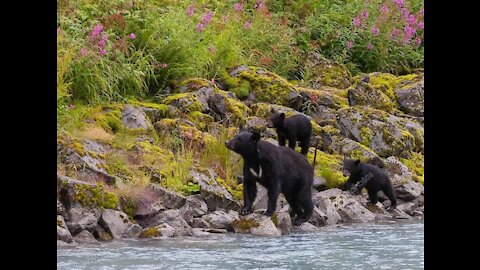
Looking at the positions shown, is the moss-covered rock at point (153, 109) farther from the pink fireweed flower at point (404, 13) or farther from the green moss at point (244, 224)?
the pink fireweed flower at point (404, 13)

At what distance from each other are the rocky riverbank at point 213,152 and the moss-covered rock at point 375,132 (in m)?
0.02

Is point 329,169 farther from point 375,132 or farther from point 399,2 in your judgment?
point 399,2

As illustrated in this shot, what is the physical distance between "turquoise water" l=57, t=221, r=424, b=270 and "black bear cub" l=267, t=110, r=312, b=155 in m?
2.39

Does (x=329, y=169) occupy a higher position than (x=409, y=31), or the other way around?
(x=409, y=31)

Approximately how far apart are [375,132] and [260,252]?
5.37m

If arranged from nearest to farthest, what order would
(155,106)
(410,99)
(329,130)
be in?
(155,106), (329,130), (410,99)

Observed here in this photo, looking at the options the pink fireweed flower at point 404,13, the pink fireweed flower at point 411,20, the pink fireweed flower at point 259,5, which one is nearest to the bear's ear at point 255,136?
the pink fireweed flower at point 259,5

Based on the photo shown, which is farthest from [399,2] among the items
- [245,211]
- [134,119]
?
[245,211]

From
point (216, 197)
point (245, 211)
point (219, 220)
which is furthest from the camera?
point (216, 197)

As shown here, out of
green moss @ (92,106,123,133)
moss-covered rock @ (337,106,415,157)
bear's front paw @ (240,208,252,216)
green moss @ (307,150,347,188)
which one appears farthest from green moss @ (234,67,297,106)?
bear's front paw @ (240,208,252,216)

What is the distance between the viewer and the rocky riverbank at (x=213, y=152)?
8.47 meters

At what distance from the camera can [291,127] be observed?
11.0 metres
